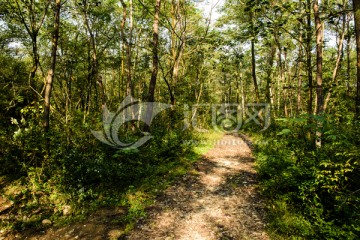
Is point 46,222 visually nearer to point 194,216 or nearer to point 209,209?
point 194,216

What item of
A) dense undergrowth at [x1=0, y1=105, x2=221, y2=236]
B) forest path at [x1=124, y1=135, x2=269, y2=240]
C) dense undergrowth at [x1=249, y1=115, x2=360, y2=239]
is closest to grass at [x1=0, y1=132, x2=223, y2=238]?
dense undergrowth at [x1=0, y1=105, x2=221, y2=236]

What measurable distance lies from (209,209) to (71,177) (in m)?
3.97

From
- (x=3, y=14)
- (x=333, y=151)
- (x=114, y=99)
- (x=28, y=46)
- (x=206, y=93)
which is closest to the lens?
(x=333, y=151)

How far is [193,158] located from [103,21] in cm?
1215

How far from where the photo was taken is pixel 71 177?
20.6 feet

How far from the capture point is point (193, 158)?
9508mm

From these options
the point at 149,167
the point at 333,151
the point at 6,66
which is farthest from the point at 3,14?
the point at 333,151

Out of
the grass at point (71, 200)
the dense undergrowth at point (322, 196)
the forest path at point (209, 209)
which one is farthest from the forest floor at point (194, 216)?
the dense undergrowth at point (322, 196)

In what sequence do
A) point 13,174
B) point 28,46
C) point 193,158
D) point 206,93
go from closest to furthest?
1. point 13,174
2. point 193,158
3. point 28,46
4. point 206,93

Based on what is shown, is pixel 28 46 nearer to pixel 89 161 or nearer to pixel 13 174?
pixel 13 174

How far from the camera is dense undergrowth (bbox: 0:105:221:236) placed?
223 inches

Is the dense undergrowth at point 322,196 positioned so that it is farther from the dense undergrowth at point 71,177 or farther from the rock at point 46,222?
the rock at point 46,222

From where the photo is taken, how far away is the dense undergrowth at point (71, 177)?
566 centimetres

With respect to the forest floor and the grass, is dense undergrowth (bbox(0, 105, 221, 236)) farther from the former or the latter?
the forest floor
